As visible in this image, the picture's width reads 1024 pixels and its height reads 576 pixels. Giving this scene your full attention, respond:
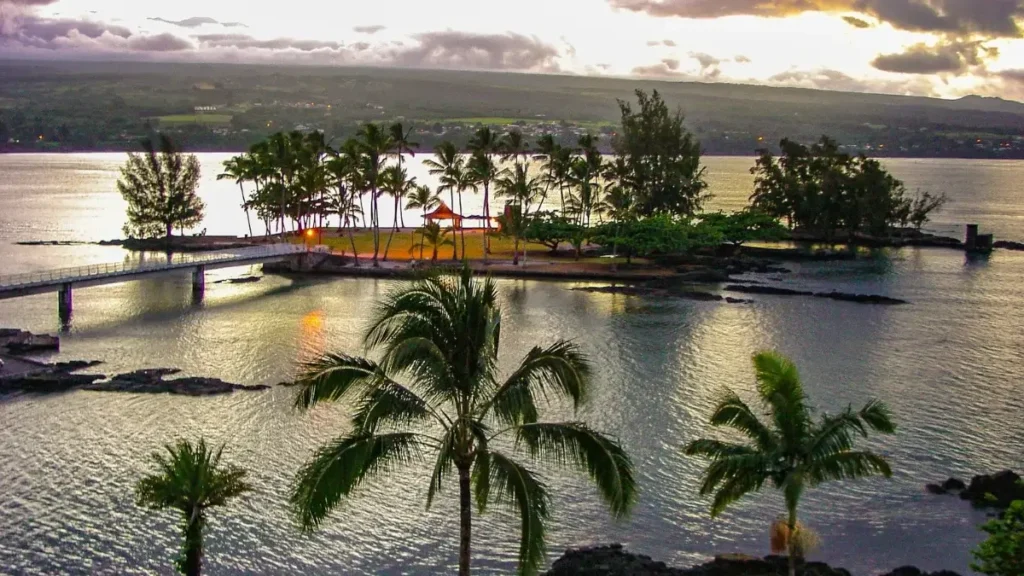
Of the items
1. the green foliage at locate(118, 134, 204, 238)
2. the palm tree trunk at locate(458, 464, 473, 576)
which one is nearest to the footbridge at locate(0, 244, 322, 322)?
the green foliage at locate(118, 134, 204, 238)

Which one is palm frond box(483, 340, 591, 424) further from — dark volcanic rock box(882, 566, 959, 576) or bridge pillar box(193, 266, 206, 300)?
bridge pillar box(193, 266, 206, 300)

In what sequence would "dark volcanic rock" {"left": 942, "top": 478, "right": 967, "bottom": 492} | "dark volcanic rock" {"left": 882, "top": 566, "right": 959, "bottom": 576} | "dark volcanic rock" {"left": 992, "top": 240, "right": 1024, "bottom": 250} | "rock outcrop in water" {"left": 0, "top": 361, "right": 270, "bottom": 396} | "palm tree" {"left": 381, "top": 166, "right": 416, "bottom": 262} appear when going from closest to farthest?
1. "dark volcanic rock" {"left": 882, "top": 566, "right": 959, "bottom": 576}
2. "dark volcanic rock" {"left": 942, "top": 478, "right": 967, "bottom": 492}
3. "rock outcrop in water" {"left": 0, "top": 361, "right": 270, "bottom": 396}
4. "palm tree" {"left": 381, "top": 166, "right": 416, "bottom": 262}
5. "dark volcanic rock" {"left": 992, "top": 240, "right": 1024, "bottom": 250}

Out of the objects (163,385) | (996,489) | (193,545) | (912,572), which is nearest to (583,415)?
(996,489)

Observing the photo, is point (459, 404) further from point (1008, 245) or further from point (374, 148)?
point (1008, 245)

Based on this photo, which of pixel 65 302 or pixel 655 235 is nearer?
pixel 65 302

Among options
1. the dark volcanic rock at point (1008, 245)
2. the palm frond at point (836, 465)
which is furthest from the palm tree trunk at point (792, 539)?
the dark volcanic rock at point (1008, 245)

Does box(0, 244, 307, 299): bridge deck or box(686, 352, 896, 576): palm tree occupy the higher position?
box(0, 244, 307, 299): bridge deck

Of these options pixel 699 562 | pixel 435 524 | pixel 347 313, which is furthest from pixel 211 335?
pixel 699 562

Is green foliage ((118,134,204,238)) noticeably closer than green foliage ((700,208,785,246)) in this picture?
No
